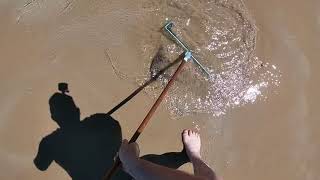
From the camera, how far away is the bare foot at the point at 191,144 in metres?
3.92

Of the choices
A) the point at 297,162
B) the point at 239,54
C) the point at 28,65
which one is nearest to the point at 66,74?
the point at 28,65

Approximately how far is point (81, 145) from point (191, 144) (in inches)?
31.6

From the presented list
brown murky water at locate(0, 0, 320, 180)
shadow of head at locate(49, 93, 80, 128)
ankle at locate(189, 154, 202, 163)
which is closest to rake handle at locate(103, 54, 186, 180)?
brown murky water at locate(0, 0, 320, 180)

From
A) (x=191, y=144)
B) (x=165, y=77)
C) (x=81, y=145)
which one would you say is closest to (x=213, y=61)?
(x=165, y=77)

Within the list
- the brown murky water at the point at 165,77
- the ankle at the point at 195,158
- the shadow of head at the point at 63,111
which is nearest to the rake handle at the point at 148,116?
the brown murky water at the point at 165,77

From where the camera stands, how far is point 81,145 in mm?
4070

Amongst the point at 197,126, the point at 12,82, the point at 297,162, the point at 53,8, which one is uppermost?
the point at 53,8

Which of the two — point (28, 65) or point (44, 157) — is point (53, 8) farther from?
point (44, 157)

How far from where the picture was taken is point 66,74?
412 cm

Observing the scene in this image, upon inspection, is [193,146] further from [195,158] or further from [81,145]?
[81,145]

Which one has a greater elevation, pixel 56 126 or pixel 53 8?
pixel 53 8

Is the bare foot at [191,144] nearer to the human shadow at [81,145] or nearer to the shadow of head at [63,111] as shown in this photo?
the human shadow at [81,145]

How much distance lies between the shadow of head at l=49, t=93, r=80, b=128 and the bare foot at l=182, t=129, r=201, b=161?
795 millimetres

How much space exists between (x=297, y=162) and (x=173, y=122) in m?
0.95
